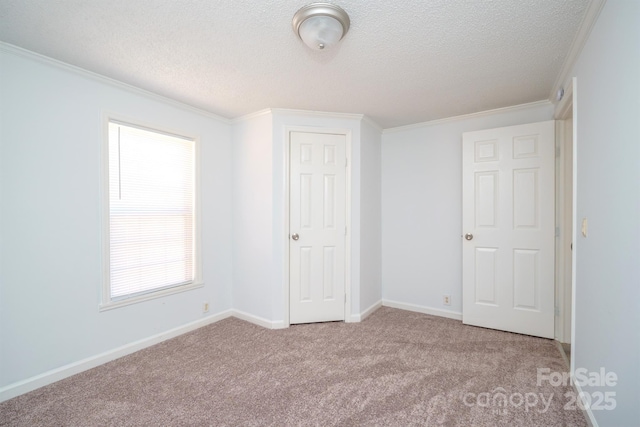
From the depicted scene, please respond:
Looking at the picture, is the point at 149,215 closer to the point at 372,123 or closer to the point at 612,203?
the point at 372,123

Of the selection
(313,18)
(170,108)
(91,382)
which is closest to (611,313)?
(313,18)

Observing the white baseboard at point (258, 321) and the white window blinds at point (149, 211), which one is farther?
the white baseboard at point (258, 321)

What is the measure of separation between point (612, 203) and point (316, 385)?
6.68 feet

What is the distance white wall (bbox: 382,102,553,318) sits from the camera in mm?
3389

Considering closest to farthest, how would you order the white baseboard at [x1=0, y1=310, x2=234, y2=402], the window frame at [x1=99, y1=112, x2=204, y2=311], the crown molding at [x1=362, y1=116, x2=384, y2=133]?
the white baseboard at [x1=0, y1=310, x2=234, y2=402], the window frame at [x1=99, y1=112, x2=204, y2=311], the crown molding at [x1=362, y1=116, x2=384, y2=133]

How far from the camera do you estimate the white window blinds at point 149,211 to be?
2.51 m

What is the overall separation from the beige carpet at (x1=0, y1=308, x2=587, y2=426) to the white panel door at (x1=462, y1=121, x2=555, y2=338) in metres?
0.26

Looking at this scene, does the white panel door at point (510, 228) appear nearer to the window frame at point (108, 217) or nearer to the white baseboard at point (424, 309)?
the white baseboard at point (424, 309)

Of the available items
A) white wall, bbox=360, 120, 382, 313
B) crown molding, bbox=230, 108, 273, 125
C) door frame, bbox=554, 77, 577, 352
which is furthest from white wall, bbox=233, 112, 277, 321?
door frame, bbox=554, 77, 577, 352

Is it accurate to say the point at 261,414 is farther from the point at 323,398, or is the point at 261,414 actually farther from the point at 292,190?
the point at 292,190

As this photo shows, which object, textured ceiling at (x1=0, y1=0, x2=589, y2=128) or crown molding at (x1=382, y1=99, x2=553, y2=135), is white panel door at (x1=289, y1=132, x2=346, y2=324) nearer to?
textured ceiling at (x1=0, y1=0, x2=589, y2=128)

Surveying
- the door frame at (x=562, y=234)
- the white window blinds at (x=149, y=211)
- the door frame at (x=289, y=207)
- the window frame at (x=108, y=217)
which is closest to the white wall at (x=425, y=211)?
the door frame at (x=562, y=234)

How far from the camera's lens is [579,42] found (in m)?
1.81

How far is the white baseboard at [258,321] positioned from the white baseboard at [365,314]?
2.60ft
